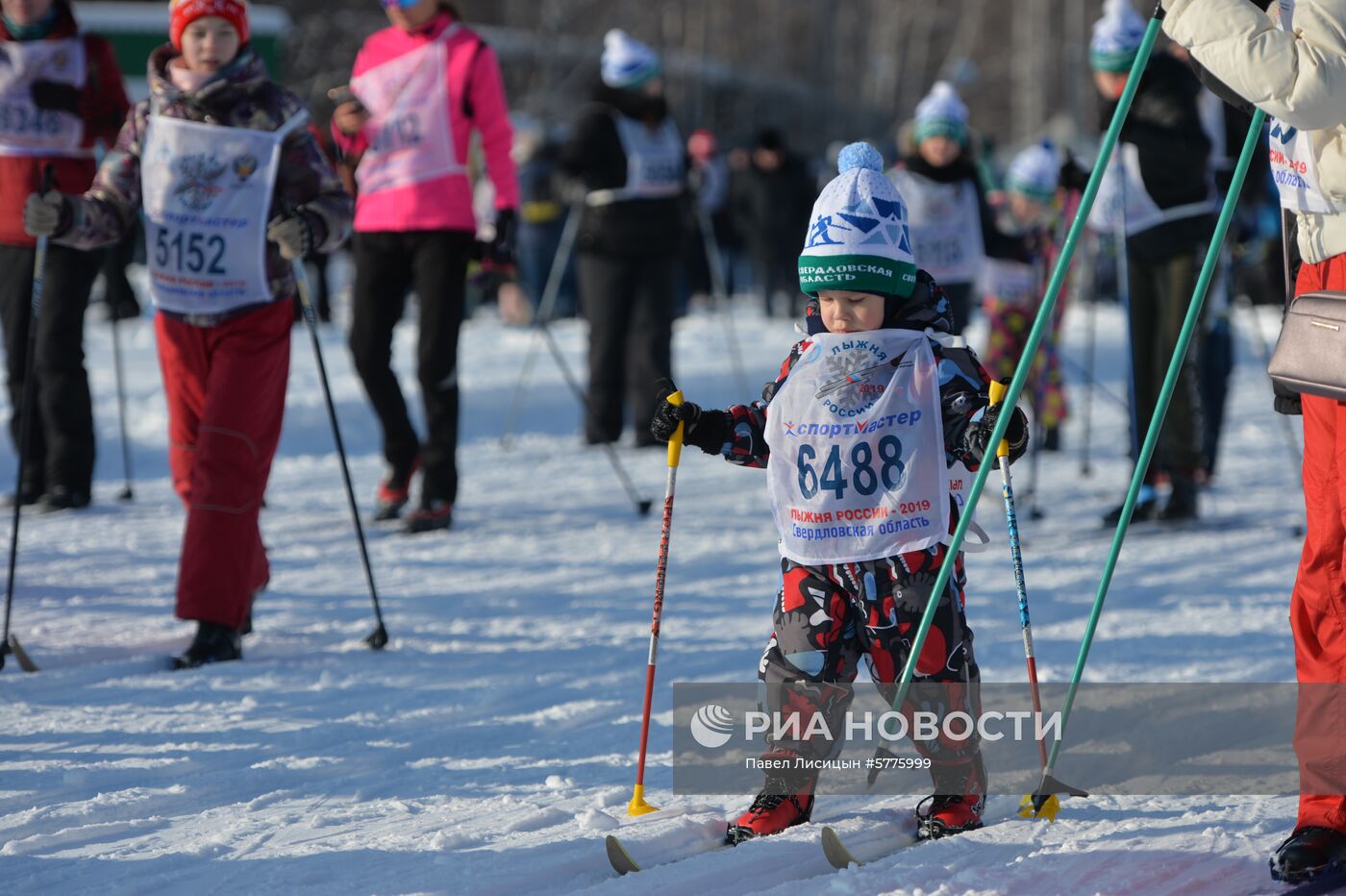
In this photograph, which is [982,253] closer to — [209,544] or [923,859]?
[209,544]

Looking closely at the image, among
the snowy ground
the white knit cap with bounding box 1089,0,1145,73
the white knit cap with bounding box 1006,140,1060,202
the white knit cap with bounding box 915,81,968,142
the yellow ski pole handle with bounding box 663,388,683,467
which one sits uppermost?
the white knit cap with bounding box 1089,0,1145,73

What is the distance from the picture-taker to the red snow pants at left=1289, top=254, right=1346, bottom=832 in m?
3.12

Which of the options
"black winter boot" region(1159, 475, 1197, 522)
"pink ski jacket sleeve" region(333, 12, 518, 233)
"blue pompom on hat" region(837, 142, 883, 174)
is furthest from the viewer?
"black winter boot" region(1159, 475, 1197, 522)

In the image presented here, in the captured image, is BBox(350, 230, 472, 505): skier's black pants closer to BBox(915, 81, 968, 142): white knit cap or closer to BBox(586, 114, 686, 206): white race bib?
BBox(586, 114, 686, 206): white race bib

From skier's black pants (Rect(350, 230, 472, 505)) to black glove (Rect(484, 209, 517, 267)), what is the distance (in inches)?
4.5

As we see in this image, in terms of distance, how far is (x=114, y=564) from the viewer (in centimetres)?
609

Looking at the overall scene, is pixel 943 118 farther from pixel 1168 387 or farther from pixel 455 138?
pixel 1168 387

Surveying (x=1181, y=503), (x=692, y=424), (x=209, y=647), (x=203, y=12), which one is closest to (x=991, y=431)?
(x=692, y=424)

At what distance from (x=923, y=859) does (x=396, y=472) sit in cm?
421

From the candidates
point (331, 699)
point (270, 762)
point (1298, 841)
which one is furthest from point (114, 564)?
point (1298, 841)

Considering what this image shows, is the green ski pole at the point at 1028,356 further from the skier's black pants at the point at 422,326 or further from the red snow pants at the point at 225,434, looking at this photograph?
the skier's black pants at the point at 422,326

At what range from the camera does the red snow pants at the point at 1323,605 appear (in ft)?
10.2

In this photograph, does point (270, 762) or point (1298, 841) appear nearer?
point (1298, 841)

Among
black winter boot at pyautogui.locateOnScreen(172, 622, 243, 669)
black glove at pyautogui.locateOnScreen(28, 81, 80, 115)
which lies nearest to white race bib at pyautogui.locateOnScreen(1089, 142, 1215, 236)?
black winter boot at pyautogui.locateOnScreen(172, 622, 243, 669)
